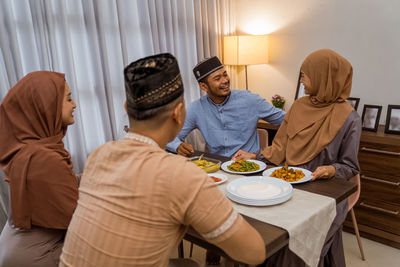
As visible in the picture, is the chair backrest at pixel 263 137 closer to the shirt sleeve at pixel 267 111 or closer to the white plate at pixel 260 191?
the shirt sleeve at pixel 267 111

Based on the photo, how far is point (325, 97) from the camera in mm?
1983

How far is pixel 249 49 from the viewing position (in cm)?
361

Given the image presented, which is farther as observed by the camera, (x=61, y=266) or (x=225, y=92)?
(x=225, y=92)

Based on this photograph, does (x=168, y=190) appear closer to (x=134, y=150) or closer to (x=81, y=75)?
(x=134, y=150)

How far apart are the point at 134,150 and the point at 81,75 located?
206cm

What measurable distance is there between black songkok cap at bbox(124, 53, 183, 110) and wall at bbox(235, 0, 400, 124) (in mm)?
2639

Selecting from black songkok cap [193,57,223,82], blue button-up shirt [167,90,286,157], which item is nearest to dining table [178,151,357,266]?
blue button-up shirt [167,90,286,157]

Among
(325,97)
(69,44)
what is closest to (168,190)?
(325,97)

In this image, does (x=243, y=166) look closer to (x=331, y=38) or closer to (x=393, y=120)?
(x=393, y=120)

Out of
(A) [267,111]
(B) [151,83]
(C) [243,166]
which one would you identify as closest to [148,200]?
(B) [151,83]

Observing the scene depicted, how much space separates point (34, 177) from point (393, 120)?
102 inches

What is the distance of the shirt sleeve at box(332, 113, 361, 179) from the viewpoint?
182 centimetres

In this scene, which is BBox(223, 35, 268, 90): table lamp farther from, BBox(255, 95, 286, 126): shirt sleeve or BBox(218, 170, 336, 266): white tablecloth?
BBox(218, 170, 336, 266): white tablecloth

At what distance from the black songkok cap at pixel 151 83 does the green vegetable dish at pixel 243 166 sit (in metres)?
0.95
